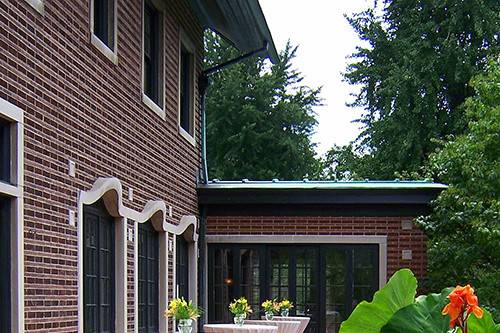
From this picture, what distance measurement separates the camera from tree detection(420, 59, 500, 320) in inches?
457

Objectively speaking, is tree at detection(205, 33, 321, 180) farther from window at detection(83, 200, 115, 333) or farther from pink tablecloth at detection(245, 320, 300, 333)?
window at detection(83, 200, 115, 333)

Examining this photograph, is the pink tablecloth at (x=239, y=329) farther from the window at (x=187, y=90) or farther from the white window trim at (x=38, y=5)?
the white window trim at (x=38, y=5)

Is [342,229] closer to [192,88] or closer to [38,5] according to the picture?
[192,88]

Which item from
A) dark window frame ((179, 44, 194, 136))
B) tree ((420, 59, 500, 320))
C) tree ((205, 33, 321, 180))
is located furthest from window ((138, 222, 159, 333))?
tree ((205, 33, 321, 180))

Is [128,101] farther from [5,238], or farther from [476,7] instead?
[476,7]

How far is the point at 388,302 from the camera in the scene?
333 centimetres

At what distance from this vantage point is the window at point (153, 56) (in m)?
10.5

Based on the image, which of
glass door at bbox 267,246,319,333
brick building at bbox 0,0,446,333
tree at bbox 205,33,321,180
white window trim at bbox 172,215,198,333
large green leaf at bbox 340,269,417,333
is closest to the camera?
large green leaf at bbox 340,269,417,333

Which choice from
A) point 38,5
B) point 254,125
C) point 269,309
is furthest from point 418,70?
point 38,5

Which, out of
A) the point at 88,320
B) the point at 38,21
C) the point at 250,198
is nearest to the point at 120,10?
the point at 38,21

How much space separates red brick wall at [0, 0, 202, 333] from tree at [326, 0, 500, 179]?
14821 millimetres

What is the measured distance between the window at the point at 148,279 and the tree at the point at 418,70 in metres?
13.5

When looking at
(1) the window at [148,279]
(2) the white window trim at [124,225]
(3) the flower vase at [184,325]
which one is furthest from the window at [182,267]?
(3) the flower vase at [184,325]

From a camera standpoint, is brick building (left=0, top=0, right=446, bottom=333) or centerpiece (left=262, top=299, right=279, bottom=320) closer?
brick building (left=0, top=0, right=446, bottom=333)
